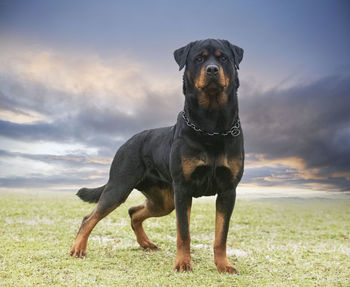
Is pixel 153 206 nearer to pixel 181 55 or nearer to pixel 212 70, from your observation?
pixel 181 55

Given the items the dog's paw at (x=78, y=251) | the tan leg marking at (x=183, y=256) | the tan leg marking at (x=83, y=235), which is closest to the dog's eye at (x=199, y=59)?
the tan leg marking at (x=183, y=256)

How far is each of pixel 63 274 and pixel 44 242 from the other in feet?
8.14

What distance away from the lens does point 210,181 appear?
4.80m

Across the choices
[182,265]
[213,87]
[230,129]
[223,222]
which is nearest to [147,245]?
[182,265]

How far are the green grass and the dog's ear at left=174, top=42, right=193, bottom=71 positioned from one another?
96.1 inches

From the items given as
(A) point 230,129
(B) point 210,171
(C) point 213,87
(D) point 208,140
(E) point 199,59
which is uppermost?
(E) point 199,59

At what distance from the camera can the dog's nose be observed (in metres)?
4.38

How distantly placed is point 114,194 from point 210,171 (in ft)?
5.59

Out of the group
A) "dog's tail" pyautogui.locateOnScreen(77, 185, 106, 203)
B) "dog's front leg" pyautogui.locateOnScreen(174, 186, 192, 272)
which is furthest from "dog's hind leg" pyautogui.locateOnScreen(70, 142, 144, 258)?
"dog's front leg" pyautogui.locateOnScreen(174, 186, 192, 272)

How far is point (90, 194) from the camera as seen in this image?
21.3ft

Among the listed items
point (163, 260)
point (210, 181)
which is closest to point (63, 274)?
point (163, 260)

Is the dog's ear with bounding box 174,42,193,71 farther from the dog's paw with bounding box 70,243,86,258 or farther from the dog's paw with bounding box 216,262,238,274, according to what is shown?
the dog's paw with bounding box 70,243,86,258

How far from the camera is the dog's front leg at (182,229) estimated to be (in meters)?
4.77

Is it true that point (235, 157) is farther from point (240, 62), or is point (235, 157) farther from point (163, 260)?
point (163, 260)
